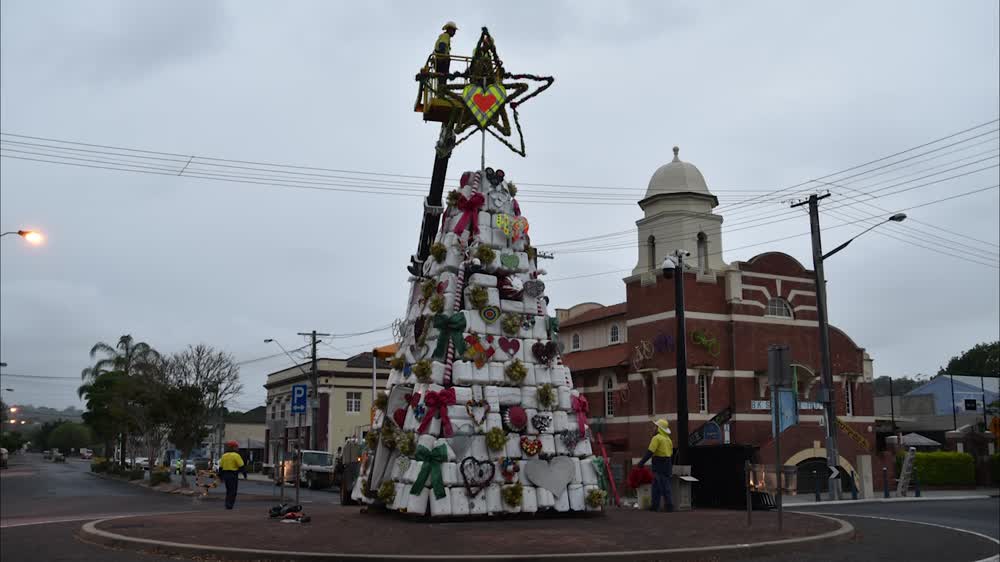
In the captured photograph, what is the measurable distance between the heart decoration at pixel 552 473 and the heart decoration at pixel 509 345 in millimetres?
1870

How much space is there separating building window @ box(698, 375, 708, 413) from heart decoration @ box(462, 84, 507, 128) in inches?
864

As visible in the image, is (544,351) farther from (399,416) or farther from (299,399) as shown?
(299,399)

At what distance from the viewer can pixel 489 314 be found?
14500mm

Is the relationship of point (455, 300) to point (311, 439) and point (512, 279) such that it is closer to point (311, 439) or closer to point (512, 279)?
point (512, 279)

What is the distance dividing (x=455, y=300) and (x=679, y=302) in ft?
22.1

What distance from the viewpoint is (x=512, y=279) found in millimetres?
14922

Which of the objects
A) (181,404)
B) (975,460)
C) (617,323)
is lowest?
(975,460)

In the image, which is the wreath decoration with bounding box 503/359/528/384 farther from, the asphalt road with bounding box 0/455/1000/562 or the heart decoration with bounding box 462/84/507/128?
the asphalt road with bounding box 0/455/1000/562

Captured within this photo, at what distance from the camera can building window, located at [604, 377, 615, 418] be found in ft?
124

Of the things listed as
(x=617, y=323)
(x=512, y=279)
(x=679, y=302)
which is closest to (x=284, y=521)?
(x=512, y=279)

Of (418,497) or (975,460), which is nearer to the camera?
(418,497)

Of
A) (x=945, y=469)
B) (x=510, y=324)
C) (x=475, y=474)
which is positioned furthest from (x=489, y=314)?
(x=945, y=469)

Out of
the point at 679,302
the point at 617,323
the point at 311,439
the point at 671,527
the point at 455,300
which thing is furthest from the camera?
the point at 311,439

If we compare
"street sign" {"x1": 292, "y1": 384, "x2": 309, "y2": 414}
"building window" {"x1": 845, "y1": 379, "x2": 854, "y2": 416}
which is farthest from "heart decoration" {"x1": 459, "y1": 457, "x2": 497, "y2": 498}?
"building window" {"x1": 845, "y1": 379, "x2": 854, "y2": 416}
